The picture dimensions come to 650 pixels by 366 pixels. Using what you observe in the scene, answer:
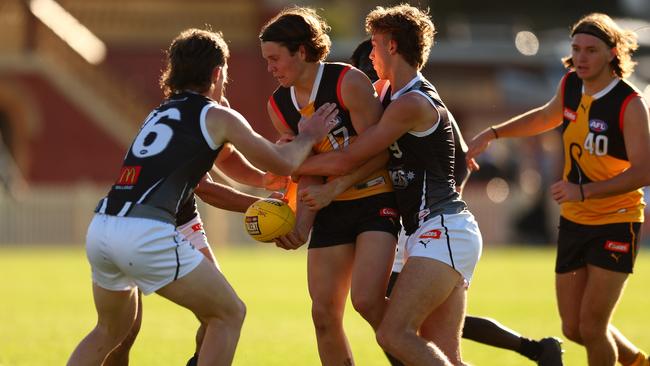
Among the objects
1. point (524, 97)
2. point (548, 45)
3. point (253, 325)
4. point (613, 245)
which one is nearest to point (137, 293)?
point (613, 245)

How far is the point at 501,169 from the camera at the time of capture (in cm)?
2997

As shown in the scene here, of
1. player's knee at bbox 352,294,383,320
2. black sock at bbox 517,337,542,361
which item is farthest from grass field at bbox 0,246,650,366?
player's knee at bbox 352,294,383,320

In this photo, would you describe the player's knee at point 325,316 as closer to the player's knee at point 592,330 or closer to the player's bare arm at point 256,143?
the player's bare arm at point 256,143

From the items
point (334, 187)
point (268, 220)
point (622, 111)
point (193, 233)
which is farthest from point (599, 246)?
point (193, 233)

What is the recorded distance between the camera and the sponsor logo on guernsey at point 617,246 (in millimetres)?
7996

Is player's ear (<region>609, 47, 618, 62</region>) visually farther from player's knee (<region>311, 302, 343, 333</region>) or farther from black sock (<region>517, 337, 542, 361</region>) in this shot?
player's knee (<region>311, 302, 343, 333</region>)

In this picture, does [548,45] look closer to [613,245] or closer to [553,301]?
[553,301]

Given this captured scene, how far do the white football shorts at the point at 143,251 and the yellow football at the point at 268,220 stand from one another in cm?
→ 67

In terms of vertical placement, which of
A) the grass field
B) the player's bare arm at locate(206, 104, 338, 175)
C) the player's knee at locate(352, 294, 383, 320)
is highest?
the player's bare arm at locate(206, 104, 338, 175)

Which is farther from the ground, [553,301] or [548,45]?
[548,45]

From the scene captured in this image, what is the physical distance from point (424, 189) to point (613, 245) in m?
1.60

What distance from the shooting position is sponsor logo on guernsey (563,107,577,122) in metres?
8.19

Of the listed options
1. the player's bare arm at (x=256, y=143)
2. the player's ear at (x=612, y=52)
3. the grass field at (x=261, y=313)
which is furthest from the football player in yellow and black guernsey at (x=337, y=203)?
the grass field at (x=261, y=313)

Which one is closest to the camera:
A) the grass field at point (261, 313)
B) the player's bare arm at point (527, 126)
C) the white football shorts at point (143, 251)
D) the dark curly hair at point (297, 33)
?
the white football shorts at point (143, 251)
